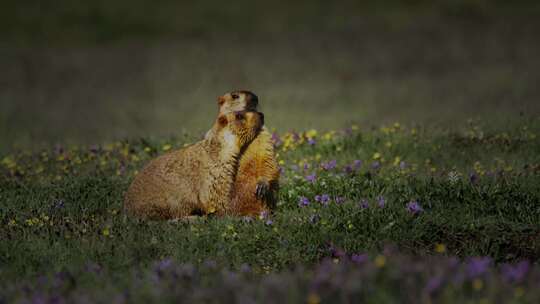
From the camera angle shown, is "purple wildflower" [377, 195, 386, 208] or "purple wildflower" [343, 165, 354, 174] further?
"purple wildflower" [343, 165, 354, 174]

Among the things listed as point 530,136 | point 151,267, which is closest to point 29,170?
point 151,267

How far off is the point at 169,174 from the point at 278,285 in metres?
3.51

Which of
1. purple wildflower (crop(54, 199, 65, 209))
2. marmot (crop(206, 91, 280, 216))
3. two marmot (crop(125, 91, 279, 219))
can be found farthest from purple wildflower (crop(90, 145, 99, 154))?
marmot (crop(206, 91, 280, 216))

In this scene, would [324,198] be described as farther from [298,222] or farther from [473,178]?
[473,178]

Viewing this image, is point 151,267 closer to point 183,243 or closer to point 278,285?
point 183,243

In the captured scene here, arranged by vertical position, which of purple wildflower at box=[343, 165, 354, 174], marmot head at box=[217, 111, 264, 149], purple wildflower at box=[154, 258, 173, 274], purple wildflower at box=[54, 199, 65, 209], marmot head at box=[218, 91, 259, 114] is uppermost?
marmot head at box=[218, 91, 259, 114]

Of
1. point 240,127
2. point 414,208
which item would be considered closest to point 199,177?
point 240,127

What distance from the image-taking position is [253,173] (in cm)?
773

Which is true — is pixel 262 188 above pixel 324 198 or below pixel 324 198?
above

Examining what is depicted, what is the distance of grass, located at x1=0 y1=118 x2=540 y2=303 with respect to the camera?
5.44m

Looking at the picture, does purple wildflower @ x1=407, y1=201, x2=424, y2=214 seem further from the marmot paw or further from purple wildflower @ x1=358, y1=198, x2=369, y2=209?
the marmot paw

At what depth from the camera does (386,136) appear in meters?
12.1

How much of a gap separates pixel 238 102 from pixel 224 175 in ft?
2.46

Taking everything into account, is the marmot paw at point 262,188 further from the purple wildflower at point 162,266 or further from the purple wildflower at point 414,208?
the purple wildflower at point 162,266
